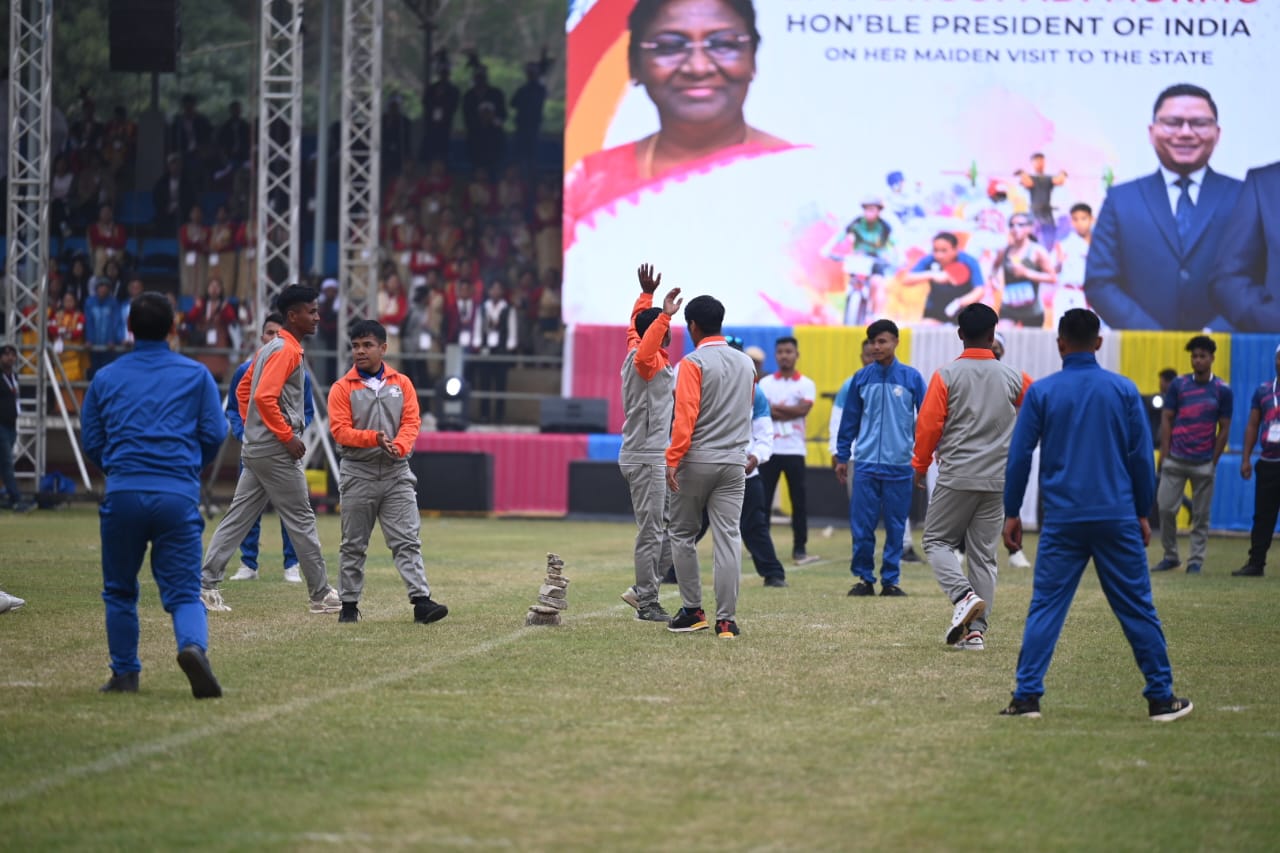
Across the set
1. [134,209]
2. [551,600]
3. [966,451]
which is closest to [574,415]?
[134,209]

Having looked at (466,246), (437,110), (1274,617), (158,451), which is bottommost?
(1274,617)

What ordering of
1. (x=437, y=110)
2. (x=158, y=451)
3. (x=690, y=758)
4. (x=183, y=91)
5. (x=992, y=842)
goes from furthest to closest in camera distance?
(x=183, y=91) < (x=437, y=110) < (x=158, y=451) < (x=690, y=758) < (x=992, y=842)

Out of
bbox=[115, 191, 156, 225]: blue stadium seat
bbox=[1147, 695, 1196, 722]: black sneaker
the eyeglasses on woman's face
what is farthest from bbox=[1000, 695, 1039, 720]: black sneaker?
bbox=[115, 191, 156, 225]: blue stadium seat

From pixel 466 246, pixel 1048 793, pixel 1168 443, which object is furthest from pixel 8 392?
pixel 1048 793

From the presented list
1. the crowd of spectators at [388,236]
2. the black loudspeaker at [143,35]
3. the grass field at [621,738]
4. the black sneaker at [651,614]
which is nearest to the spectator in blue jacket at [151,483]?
the grass field at [621,738]

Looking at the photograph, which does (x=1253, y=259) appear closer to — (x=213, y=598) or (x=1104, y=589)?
(x=213, y=598)

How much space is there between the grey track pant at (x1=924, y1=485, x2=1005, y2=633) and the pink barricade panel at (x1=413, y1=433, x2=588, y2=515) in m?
14.9

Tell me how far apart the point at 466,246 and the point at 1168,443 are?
1559 cm

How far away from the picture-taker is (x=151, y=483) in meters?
7.49

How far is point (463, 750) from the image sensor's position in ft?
21.0

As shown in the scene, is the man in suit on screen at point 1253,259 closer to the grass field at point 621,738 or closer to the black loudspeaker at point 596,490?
the black loudspeaker at point 596,490

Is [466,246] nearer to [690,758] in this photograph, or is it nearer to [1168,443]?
[1168,443]

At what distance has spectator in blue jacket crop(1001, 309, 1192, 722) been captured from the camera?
718 centimetres

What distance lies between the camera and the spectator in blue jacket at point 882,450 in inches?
520
